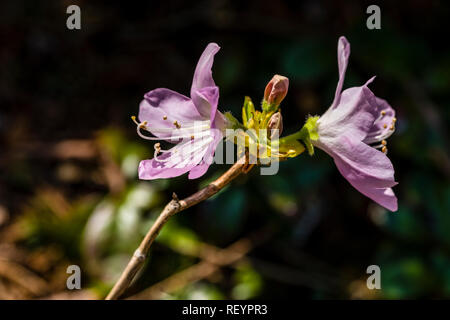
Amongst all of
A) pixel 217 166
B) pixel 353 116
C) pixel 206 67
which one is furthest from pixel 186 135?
pixel 217 166

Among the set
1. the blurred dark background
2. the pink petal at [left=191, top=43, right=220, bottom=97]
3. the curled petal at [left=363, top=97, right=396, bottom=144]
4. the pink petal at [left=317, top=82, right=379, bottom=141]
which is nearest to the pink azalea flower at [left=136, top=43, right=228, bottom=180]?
the pink petal at [left=191, top=43, right=220, bottom=97]

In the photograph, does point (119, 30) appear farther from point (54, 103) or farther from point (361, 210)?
point (361, 210)

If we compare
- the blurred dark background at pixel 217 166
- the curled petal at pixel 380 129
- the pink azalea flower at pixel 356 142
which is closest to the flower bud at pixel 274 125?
the pink azalea flower at pixel 356 142

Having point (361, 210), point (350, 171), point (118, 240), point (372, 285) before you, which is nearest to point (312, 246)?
point (361, 210)

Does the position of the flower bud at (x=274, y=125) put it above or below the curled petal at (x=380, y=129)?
below

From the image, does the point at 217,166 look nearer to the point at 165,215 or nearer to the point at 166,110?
the point at 166,110

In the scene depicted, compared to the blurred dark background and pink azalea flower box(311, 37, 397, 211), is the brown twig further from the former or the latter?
the blurred dark background

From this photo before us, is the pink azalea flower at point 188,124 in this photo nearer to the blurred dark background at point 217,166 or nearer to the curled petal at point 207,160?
the curled petal at point 207,160
